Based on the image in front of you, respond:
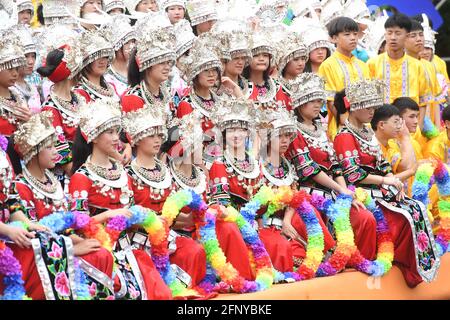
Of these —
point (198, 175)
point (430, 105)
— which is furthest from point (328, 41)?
point (198, 175)

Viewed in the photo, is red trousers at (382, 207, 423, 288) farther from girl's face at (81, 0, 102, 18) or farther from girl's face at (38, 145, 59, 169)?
girl's face at (81, 0, 102, 18)

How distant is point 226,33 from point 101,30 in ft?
3.31

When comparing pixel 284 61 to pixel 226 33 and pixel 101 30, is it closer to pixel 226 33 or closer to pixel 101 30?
pixel 226 33

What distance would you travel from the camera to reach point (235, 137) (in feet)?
28.1

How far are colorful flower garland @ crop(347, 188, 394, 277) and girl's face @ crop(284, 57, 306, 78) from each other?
146 cm

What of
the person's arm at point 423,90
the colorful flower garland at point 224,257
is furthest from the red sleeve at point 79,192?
the person's arm at point 423,90

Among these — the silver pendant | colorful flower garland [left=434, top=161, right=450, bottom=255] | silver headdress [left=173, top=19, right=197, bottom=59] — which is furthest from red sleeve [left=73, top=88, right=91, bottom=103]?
colorful flower garland [left=434, top=161, right=450, bottom=255]

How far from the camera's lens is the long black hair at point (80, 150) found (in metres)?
7.77

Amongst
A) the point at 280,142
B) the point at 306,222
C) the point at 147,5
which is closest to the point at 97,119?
the point at 280,142

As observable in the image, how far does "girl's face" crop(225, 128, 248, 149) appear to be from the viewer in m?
8.57

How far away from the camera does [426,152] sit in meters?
11.1

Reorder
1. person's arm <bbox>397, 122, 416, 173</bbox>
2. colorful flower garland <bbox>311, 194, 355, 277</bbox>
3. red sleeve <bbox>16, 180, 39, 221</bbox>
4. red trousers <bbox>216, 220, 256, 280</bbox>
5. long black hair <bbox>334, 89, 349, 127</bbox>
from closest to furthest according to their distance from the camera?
red sleeve <bbox>16, 180, 39, 221</bbox> < red trousers <bbox>216, 220, 256, 280</bbox> < colorful flower garland <bbox>311, 194, 355, 277</bbox> < long black hair <bbox>334, 89, 349, 127</bbox> < person's arm <bbox>397, 122, 416, 173</bbox>

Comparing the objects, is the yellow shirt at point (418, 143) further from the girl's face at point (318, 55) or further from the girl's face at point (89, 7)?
the girl's face at point (89, 7)

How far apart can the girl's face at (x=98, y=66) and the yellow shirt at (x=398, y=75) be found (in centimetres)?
368
